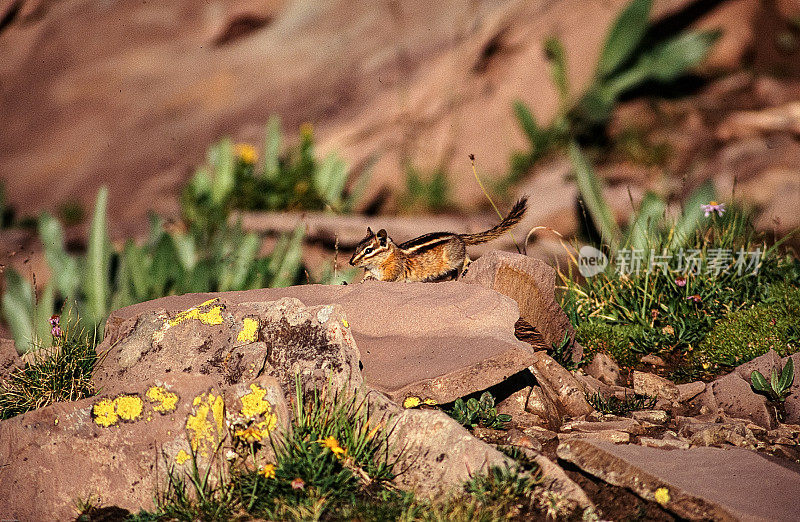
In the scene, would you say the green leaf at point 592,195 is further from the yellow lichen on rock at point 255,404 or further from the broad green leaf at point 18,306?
the broad green leaf at point 18,306

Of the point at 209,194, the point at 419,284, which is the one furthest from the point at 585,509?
the point at 209,194

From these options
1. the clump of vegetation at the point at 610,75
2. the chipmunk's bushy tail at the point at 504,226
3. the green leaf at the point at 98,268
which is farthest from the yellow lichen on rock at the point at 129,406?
the clump of vegetation at the point at 610,75

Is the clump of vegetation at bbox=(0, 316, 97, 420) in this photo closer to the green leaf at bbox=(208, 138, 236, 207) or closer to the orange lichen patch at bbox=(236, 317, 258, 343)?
the orange lichen patch at bbox=(236, 317, 258, 343)

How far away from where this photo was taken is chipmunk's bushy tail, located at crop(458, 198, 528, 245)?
5695 millimetres

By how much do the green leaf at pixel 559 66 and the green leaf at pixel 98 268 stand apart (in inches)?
294

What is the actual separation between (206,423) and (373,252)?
87.3 inches

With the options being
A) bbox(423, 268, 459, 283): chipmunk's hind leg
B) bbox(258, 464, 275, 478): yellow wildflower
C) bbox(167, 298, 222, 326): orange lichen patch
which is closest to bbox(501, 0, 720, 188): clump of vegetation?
bbox(423, 268, 459, 283): chipmunk's hind leg

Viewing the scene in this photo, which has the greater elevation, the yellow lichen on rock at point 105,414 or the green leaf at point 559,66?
the yellow lichen on rock at point 105,414

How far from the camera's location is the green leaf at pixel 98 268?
5762 mm

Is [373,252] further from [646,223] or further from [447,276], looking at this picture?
[646,223]

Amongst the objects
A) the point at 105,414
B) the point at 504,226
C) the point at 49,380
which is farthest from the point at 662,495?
the point at 49,380

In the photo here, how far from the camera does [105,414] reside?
348cm

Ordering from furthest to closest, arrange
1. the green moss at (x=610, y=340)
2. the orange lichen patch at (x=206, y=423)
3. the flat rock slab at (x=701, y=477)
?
the green moss at (x=610, y=340) < the orange lichen patch at (x=206, y=423) < the flat rock slab at (x=701, y=477)

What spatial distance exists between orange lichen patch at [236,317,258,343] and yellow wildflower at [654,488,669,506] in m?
2.11
